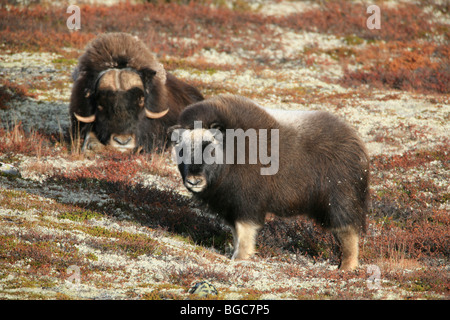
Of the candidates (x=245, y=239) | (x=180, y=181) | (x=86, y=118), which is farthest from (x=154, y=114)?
(x=245, y=239)

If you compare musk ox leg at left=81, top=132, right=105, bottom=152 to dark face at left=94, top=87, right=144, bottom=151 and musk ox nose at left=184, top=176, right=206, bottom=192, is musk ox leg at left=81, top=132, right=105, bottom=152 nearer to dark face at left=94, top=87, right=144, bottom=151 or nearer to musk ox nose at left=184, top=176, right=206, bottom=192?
dark face at left=94, top=87, right=144, bottom=151

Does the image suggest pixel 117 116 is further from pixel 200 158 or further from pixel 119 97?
pixel 200 158

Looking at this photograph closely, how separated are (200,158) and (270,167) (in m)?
0.70

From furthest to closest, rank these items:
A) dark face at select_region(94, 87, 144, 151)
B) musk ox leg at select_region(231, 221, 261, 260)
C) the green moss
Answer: dark face at select_region(94, 87, 144, 151)
the green moss
musk ox leg at select_region(231, 221, 261, 260)

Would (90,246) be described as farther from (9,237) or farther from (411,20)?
(411,20)

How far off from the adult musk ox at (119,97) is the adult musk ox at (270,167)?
3.07 meters

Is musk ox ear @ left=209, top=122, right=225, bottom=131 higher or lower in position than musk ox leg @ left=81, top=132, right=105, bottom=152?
higher

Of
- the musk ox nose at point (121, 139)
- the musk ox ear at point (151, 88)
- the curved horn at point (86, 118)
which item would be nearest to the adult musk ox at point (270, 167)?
the musk ox nose at point (121, 139)

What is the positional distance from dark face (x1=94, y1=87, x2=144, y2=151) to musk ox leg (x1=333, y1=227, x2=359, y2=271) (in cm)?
401

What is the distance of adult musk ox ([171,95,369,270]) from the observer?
17.0ft

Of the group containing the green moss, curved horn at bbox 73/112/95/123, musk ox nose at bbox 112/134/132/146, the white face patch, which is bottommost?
the green moss

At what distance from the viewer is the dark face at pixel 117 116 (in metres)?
8.12

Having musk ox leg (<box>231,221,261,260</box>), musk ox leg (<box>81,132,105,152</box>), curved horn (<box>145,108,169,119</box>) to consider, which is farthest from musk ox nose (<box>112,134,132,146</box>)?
musk ox leg (<box>231,221,261,260</box>)

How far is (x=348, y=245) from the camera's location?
5.38m
